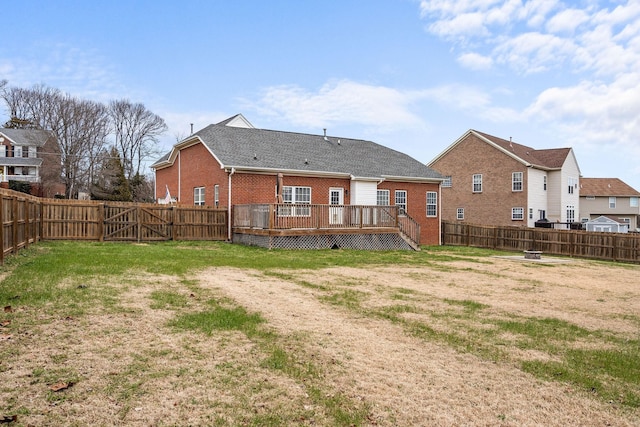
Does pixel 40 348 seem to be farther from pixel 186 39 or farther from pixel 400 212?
pixel 400 212

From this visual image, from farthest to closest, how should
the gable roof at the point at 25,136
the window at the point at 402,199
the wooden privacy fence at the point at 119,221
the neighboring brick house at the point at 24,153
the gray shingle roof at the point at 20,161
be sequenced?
the gray shingle roof at the point at 20,161, the gable roof at the point at 25,136, the neighboring brick house at the point at 24,153, the window at the point at 402,199, the wooden privacy fence at the point at 119,221

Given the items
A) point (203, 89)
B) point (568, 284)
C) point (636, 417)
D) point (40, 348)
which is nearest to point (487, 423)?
point (636, 417)

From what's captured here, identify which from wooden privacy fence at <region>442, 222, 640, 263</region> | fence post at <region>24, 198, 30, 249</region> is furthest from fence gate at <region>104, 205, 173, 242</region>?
wooden privacy fence at <region>442, 222, 640, 263</region>

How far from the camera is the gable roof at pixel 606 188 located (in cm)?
5919

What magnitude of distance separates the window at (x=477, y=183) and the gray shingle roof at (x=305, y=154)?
1244 centimetres

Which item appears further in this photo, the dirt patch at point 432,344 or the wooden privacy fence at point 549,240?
the wooden privacy fence at point 549,240

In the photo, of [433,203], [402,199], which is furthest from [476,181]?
[402,199]

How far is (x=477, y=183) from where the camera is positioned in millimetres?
41000

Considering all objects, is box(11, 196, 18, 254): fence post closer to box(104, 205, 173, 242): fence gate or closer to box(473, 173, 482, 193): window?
box(104, 205, 173, 242): fence gate

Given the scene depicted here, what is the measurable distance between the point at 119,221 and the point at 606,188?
6007 cm

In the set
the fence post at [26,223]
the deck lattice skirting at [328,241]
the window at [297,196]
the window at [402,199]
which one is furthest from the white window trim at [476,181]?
the fence post at [26,223]

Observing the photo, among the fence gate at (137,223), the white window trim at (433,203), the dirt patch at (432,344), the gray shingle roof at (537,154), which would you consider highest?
the gray shingle roof at (537,154)

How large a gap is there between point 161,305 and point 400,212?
17027mm

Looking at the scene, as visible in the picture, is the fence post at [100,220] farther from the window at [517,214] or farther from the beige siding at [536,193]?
the beige siding at [536,193]
